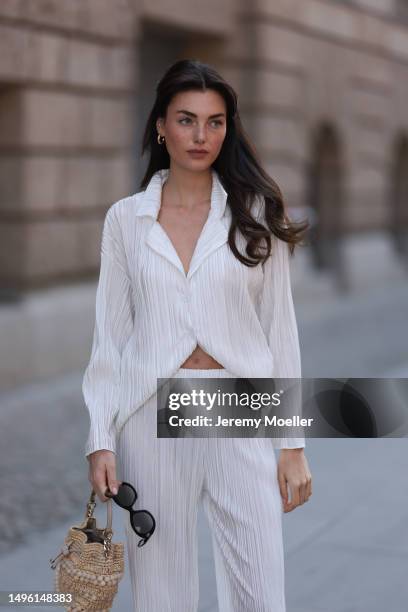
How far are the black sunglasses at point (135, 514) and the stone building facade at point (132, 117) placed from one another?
21.3 ft

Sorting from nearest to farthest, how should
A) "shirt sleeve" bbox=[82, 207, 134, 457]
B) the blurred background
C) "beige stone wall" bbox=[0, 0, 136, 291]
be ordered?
"shirt sleeve" bbox=[82, 207, 134, 457] < the blurred background < "beige stone wall" bbox=[0, 0, 136, 291]

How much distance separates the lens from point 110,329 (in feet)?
9.57

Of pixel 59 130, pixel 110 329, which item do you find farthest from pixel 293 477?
pixel 59 130

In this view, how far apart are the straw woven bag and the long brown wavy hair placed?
749 mm

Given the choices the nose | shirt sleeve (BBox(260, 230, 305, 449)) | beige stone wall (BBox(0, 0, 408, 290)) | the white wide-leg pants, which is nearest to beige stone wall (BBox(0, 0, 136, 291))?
beige stone wall (BBox(0, 0, 408, 290))

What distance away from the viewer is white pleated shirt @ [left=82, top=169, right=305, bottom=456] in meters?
2.75

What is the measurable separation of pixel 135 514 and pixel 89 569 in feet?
0.71

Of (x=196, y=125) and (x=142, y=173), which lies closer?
(x=196, y=125)

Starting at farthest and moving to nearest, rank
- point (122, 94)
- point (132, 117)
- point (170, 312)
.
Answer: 1. point (132, 117)
2. point (122, 94)
3. point (170, 312)

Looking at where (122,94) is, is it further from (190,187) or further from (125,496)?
(125,496)

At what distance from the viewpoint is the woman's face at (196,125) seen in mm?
2803

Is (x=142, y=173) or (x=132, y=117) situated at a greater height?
(x=132, y=117)

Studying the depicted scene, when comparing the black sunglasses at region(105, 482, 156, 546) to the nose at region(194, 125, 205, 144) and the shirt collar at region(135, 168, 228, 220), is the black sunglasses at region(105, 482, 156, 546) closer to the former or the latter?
the shirt collar at region(135, 168, 228, 220)

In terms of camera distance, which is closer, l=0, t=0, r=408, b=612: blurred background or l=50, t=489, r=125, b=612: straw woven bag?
l=50, t=489, r=125, b=612: straw woven bag
